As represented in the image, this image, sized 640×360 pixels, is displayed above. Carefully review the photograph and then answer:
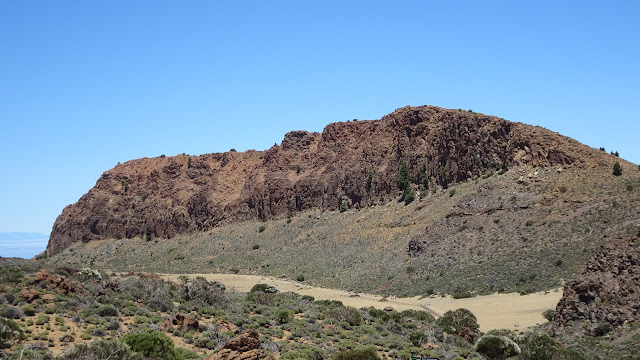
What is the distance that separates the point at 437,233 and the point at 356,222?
18.3 meters

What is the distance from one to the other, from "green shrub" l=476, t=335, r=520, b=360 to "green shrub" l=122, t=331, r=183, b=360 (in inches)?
526

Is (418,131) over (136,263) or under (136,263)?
over

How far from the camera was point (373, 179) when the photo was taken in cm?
8319

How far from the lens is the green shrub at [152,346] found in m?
18.1

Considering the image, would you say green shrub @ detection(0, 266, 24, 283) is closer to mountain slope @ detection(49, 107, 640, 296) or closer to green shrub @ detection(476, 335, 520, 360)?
green shrub @ detection(476, 335, 520, 360)

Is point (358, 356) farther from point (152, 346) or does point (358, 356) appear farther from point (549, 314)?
point (549, 314)

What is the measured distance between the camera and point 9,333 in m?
18.2

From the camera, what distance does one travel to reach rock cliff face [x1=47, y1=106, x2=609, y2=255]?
2689 inches

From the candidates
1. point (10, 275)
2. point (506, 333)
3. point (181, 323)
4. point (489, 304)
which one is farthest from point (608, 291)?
point (10, 275)

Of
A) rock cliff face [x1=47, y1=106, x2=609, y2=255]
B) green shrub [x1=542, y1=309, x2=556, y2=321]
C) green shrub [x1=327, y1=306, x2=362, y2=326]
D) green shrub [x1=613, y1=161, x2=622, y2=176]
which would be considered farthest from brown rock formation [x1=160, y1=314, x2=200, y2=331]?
rock cliff face [x1=47, y1=106, x2=609, y2=255]

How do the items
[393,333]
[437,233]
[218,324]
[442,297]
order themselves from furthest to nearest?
[437,233] → [442,297] → [393,333] → [218,324]

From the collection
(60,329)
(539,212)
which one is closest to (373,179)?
(539,212)

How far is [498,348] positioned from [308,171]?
72.3 metres

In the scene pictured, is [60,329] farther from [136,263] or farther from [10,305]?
[136,263]
